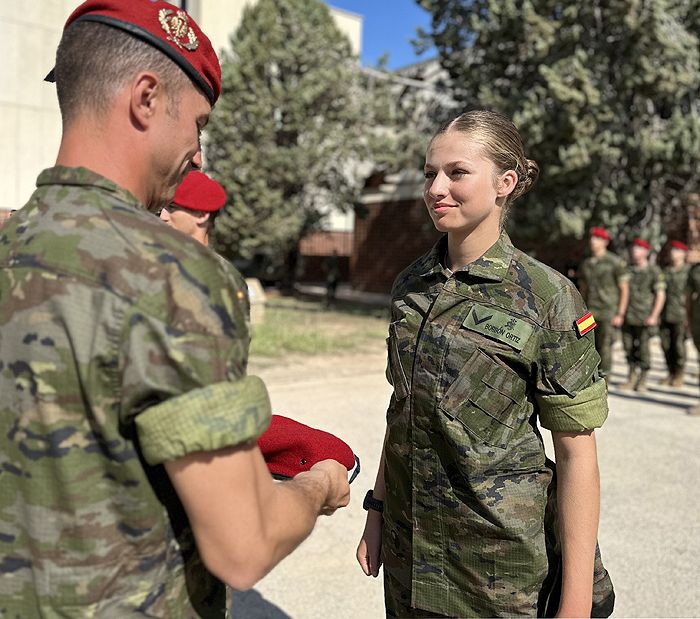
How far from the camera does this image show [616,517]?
4203 mm

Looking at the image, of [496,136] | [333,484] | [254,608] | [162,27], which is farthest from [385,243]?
[162,27]

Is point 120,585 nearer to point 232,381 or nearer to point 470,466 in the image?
point 232,381

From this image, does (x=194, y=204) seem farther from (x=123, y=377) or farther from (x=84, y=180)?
(x=123, y=377)

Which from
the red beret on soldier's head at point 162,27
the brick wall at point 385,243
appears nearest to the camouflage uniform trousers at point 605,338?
the red beret on soldier's head at point 162,27

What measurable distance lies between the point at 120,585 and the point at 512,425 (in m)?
0.97

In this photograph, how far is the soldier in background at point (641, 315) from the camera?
8414mm

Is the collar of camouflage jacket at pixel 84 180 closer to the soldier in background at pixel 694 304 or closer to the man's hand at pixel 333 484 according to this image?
the man's hand at pixel 333 484

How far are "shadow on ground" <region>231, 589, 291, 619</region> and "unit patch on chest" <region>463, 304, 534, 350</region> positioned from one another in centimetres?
202

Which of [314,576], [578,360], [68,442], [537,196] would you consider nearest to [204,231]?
[314,576]

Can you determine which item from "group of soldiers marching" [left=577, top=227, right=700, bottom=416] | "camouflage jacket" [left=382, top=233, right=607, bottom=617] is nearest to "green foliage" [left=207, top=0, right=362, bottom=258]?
"group of soldiers marching" [left=577, top=227, right=700, bottom=416]

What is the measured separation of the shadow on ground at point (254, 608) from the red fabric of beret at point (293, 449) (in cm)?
188

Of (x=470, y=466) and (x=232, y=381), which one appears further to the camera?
(x=470, y=466)

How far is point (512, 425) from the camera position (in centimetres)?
162

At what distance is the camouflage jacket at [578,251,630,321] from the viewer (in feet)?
26.4
